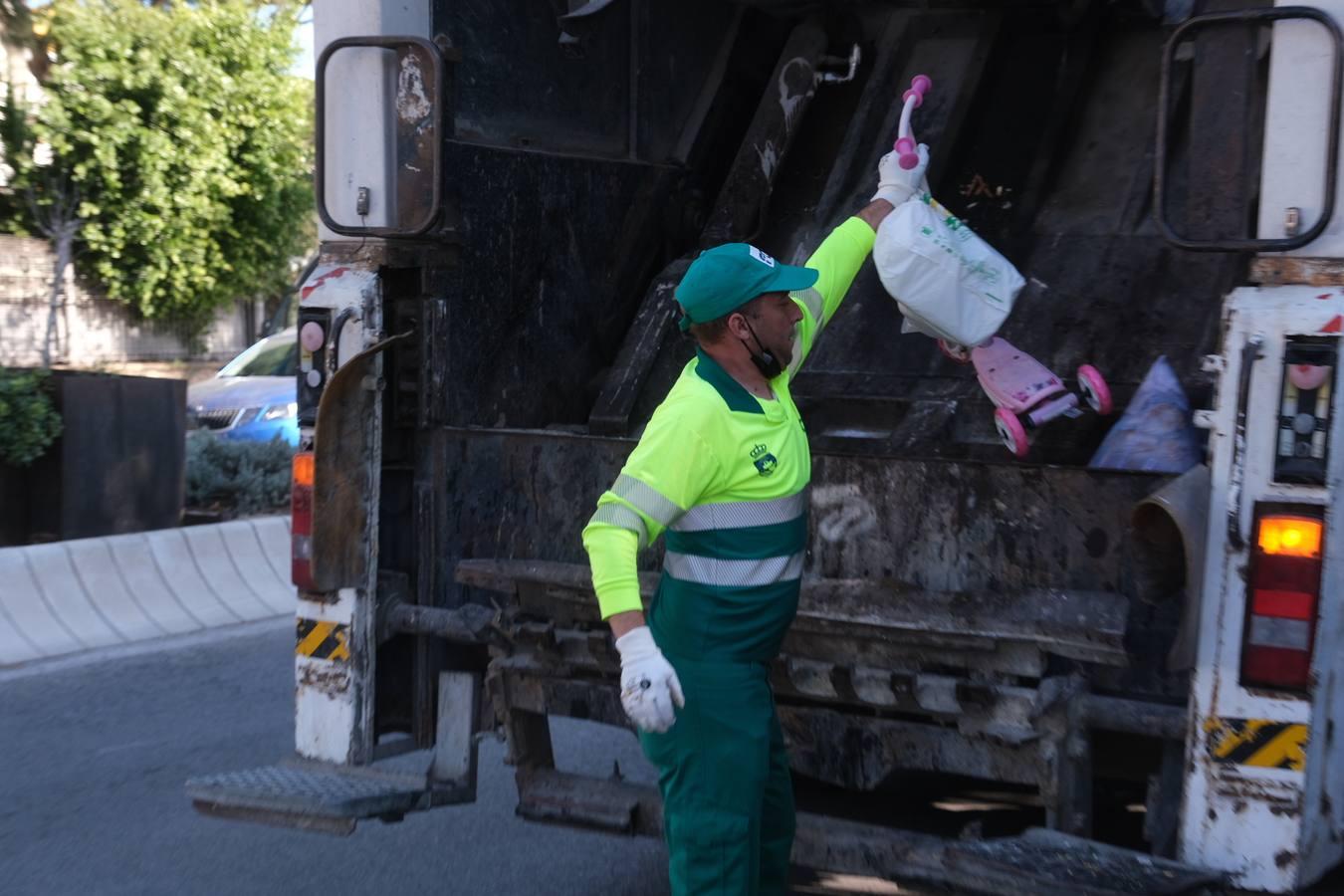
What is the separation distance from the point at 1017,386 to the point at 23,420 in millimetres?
5725

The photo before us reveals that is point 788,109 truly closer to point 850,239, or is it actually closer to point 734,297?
point 850,239

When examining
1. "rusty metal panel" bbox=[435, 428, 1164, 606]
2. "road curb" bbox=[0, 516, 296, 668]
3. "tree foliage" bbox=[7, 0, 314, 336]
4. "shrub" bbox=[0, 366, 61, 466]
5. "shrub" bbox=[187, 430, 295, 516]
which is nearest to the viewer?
"rusty metal panel" bbox=[435, 428, 1164, 606]

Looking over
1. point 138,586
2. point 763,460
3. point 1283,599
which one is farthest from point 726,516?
point 138,586

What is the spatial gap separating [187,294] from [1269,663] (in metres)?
22.2

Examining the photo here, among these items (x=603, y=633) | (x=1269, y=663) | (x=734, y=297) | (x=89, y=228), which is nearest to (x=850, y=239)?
(x=734, y=297)

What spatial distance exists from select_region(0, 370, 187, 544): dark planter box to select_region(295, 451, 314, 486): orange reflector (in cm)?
479

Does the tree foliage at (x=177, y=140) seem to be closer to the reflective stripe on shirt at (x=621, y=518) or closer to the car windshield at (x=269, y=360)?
the car windshield at (x=269, y=360)

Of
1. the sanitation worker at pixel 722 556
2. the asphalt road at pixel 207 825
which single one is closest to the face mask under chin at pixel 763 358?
the sanitation worker at pixel 722 556

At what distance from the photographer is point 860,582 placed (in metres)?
3.60

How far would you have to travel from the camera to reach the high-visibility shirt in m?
3.04

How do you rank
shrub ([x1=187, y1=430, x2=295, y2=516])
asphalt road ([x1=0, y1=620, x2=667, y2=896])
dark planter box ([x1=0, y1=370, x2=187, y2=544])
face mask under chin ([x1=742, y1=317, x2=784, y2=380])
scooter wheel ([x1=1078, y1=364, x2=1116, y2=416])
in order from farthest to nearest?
1. shrub ([x1=187, y1=430, x2=295, y2=516])
2. dark planter box ([x1=0, y1=370, x2=187, y2=544])
3. asphalt road ([x1=0, y1=620, x2=667, y2=896])
4. scooter wheel ([x1=1078, y1=364, x2=1116, y2=416])
5. face mask under chin ([x1=742, y1=317, x2=784, y2=380])

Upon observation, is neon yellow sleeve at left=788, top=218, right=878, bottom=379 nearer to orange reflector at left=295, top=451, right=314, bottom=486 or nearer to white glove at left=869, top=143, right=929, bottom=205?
white glove at left=869, top=143, right=929, bottom=205

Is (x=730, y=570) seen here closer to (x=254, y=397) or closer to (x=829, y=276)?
(x=829, y=276)

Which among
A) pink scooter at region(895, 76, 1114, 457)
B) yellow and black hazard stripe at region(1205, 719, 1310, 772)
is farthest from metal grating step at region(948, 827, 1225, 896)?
pink scooter at region(895, 76, 1114, 457)
